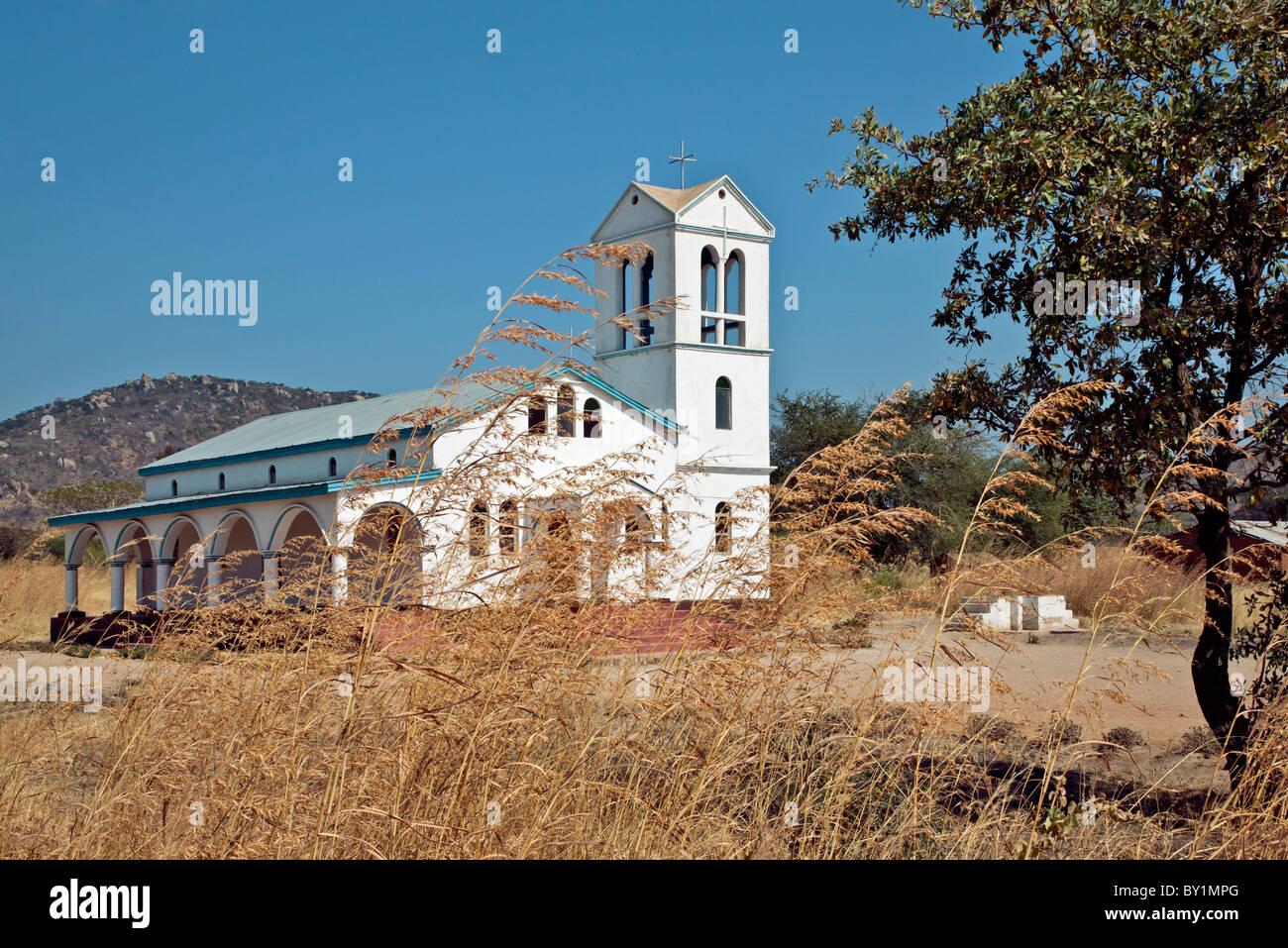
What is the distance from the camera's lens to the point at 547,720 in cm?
359

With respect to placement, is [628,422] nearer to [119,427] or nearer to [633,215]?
[633,215]

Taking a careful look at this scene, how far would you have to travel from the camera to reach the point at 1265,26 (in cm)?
711

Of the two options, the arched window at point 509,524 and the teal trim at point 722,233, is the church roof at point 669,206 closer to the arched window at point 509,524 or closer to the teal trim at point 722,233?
the teal trim at point 722,233

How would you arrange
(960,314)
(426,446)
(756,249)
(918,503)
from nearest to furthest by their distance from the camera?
1. (426,446)
2. (960,314)
3. (756,249)
4. (918,503)

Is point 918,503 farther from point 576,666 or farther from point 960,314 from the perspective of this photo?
point 576,666

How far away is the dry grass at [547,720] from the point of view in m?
3.43

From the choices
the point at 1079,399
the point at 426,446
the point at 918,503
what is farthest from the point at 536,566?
the point at 918,503

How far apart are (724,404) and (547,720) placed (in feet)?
83.7

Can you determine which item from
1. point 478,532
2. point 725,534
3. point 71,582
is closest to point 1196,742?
point 725,534

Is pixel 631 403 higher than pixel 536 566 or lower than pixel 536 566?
higher

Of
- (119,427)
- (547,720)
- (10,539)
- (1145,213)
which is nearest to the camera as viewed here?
(547,720)

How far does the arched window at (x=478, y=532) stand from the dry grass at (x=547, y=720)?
70mm

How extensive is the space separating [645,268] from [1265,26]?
68.0 ft
